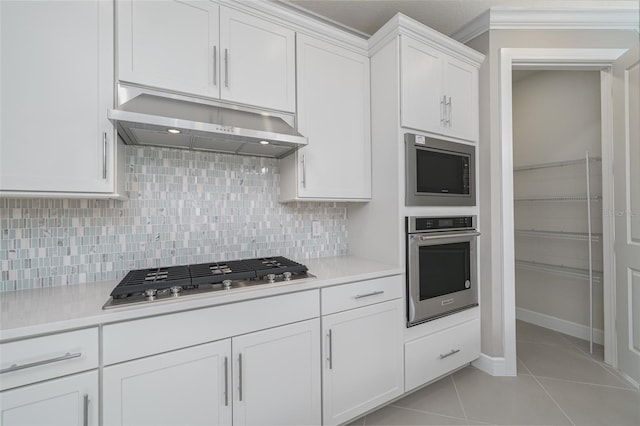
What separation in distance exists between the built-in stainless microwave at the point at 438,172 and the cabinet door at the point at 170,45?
1283 millimetres

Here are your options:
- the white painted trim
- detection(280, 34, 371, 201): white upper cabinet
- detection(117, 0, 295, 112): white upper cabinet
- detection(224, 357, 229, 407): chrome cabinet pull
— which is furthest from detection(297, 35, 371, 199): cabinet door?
the white painted trim

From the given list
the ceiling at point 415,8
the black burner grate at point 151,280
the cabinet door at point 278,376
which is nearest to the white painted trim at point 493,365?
the cabinet door at point 278,376

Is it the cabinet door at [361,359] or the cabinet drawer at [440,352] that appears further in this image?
the cabinet drawer at [440,352]

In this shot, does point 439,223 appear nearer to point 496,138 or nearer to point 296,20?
point 496,138

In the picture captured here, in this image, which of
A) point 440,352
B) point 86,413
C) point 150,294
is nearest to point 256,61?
point 150,294

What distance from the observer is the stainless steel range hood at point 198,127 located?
129cm

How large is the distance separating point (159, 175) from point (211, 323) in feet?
3.16

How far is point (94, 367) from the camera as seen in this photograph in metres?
1.08

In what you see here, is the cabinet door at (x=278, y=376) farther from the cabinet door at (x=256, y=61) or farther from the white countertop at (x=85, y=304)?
the cabinet door at (x=256, y=61)

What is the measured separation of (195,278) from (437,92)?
1.98 m

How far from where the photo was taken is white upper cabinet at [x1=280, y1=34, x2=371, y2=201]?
73.7 inches

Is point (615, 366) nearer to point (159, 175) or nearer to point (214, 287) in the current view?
point (214, 287)

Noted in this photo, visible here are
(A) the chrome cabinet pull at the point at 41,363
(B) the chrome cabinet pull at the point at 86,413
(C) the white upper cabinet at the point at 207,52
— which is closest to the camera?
(A) the chrome cabinet pull at the point at 41,363

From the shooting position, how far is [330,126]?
1.98m
